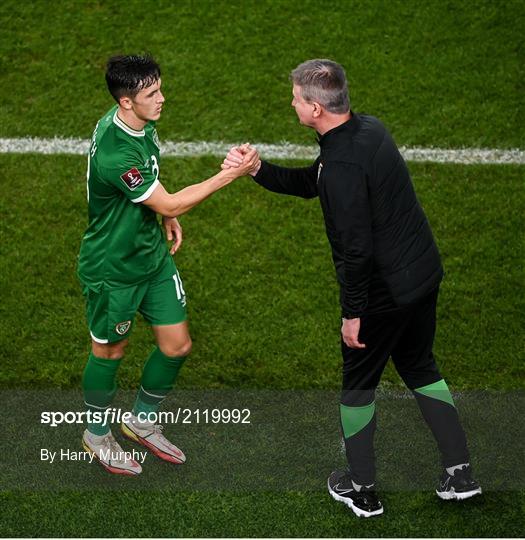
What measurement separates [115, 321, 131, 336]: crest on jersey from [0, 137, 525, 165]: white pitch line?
2.77m

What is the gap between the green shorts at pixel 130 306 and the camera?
201 inches

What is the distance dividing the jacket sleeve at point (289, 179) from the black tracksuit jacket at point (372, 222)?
0.78 feet

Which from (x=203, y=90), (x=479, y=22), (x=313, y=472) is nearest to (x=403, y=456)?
(x=313, y=472)

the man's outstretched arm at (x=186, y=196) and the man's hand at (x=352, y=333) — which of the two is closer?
the man's hand at (x=352, y=333)

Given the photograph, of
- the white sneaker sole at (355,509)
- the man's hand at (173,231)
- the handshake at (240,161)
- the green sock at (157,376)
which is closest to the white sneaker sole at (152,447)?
the green sock at (157,376)

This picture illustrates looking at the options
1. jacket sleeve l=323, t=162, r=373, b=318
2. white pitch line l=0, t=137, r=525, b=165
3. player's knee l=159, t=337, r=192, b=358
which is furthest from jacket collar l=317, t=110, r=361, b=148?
white pitch line l=0, t=137, r=525, b=165

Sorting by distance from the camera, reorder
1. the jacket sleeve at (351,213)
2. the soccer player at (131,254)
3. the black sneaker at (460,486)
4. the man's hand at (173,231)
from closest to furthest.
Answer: the jacket sleeve at (351,213)
the soccer player at (131,254)
the black sneaker at (460,486)
the man's hand at (173,231)

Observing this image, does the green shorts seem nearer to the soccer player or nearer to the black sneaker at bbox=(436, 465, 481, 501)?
the soccer player

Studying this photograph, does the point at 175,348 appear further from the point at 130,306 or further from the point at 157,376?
the point at 130,306

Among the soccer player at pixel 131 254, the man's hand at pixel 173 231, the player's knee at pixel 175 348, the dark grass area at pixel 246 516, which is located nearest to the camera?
the soccer player at pixel 131 254

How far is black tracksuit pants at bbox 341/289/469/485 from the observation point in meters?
4.80

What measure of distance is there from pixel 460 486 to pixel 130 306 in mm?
1762

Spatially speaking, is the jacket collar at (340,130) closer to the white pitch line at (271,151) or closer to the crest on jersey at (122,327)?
the crest on jersey at (122,327)

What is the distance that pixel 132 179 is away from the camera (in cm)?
477
